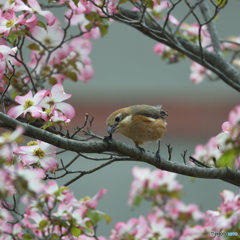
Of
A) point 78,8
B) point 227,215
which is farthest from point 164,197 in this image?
point 78,8

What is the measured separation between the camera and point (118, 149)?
1.39 meters

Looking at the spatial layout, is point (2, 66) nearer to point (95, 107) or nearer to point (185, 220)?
point (185, 220)

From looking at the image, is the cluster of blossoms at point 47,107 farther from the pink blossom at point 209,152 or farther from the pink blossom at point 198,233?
the pink blossom at point 209,152

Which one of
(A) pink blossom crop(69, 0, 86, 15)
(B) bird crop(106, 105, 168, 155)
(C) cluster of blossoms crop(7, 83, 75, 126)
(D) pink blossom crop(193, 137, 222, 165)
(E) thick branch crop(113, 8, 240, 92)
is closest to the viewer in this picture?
(C) cluster of blossoms crop(7, 83, 75, 126)

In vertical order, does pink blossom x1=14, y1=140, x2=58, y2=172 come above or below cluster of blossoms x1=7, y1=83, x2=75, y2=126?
below

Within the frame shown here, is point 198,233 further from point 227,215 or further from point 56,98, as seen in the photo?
point 56,98

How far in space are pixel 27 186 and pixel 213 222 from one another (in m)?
1.07

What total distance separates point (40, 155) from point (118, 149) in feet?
1.01

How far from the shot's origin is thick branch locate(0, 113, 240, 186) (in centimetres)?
126

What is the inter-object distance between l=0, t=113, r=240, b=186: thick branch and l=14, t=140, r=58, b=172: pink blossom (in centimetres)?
22

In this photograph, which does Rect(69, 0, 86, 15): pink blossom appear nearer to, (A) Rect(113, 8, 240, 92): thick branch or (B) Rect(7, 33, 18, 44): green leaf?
(A) Rect(113, 8, 240, 92): thick branch

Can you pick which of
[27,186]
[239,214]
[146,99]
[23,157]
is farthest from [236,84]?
[146,99]

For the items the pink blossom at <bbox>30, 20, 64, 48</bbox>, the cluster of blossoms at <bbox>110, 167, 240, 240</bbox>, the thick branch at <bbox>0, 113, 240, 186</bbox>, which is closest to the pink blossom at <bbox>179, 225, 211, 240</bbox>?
the cluster of blossoms at <bbox>110, 167, 240, 240</bbox>

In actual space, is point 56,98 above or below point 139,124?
below
